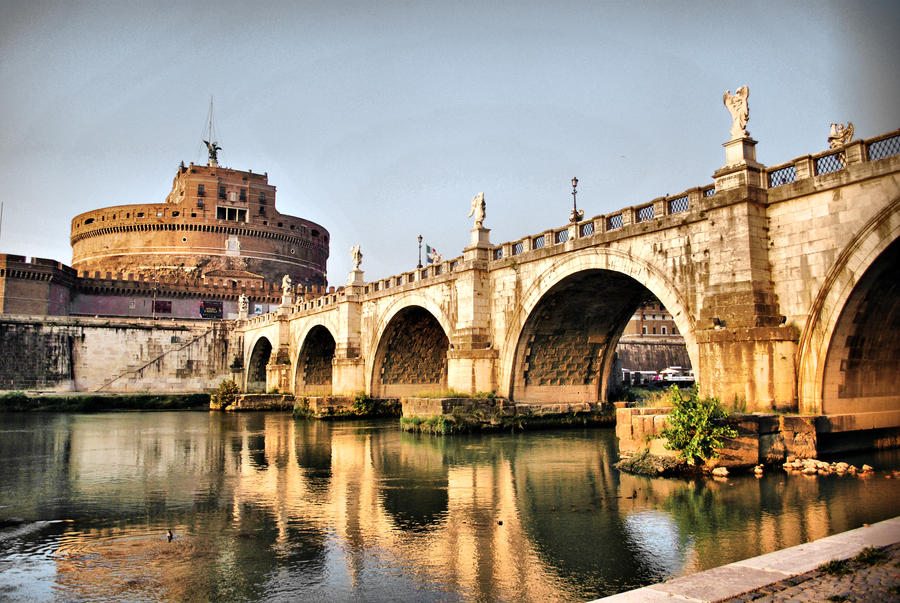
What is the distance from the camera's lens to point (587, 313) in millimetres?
24438

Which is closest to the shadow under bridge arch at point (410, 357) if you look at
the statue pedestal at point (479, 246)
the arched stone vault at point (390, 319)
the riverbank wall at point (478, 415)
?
the arched stone vault at point (390, 319)

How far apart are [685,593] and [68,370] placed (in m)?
58.1

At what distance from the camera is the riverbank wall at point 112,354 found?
51.1 m

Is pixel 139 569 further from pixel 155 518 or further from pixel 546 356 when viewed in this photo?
pixel 546 356

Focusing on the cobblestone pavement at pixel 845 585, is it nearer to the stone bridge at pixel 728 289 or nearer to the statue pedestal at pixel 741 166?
the stone bridge at pixel 728 289

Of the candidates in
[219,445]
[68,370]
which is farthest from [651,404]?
[68,370]

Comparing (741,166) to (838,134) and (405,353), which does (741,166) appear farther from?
(405,353)

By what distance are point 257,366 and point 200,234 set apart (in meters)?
33.1

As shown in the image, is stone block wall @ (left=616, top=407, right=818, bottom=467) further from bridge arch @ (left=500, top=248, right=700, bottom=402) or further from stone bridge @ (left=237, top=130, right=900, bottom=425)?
bridge arch @ (left=500, top=248, right=700, bottom=402)

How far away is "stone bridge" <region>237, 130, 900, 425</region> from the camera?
44.5 ft

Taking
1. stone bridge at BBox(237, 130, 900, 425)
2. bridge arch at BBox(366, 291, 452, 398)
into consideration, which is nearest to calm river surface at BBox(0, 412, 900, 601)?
stone bridge at BBox(237, 130, 900, 425)

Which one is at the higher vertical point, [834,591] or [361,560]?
[834,591]

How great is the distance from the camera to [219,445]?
76.0 feet

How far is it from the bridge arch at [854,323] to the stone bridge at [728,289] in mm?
28
